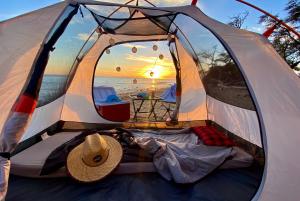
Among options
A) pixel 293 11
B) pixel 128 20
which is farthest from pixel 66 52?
pixel 293 11

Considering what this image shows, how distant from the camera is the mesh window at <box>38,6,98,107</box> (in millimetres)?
3068

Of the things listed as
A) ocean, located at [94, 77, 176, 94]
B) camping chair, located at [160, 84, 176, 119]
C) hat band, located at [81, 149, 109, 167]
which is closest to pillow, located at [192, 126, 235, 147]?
hat band, located at [81, 149, 109, 167]

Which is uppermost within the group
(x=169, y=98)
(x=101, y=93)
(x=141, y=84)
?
(x=101, y=93)

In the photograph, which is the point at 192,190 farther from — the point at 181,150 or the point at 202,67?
the point at 202,67

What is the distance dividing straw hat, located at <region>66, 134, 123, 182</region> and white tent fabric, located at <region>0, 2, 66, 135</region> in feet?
2.74

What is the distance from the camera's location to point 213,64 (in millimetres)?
3377

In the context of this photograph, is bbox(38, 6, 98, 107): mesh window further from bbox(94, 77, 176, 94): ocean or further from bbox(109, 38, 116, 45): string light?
bbox(94, 77, 176, 94): ocean

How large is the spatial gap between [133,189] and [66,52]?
2.27 m

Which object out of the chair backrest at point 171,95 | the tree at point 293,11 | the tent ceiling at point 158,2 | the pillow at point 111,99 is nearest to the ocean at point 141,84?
the chair backrest at point 171,95

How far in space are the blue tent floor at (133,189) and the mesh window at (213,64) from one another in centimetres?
104

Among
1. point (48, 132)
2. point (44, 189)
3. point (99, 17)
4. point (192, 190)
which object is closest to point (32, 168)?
point (44, 189)

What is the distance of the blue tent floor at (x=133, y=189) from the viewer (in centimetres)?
196

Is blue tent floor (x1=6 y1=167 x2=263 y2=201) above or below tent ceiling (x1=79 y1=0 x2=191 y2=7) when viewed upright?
below

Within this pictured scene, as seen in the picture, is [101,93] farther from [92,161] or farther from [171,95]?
[92,161]
